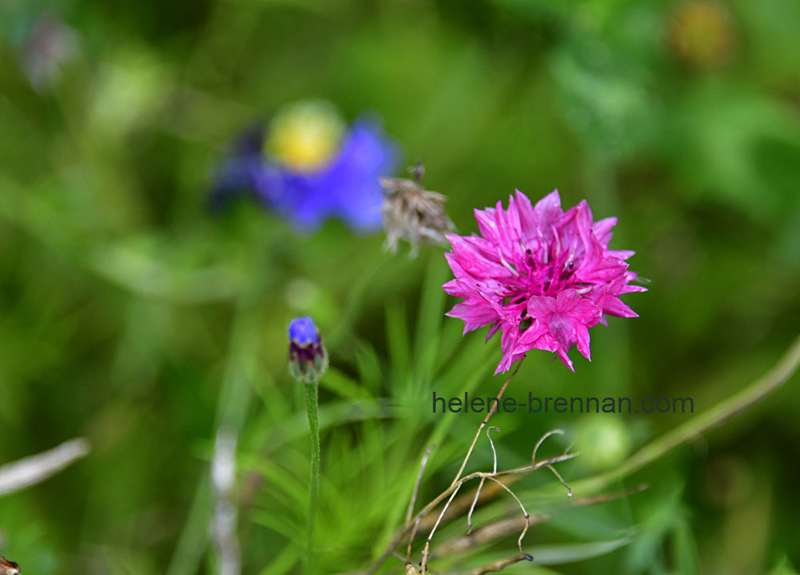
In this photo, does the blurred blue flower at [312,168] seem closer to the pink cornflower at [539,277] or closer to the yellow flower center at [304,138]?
the yellow flower center at [304,138]

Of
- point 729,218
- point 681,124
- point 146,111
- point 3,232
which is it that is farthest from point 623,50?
point 3,232

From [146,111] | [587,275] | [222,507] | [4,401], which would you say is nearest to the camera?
[587,275]

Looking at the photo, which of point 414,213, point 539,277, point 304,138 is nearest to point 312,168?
point 304,138

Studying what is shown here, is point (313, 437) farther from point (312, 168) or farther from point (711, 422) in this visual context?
point (312, 168)

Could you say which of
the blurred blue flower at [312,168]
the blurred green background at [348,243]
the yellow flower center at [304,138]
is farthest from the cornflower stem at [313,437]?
the yellow flower center at [304,138]

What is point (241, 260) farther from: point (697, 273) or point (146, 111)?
point (697, 273)

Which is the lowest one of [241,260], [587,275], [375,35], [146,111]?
[587,275]
